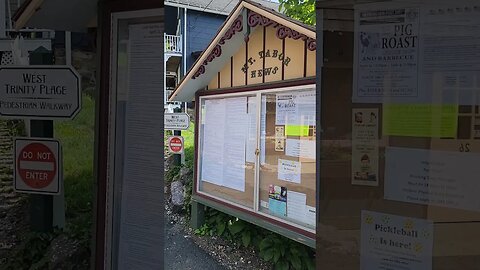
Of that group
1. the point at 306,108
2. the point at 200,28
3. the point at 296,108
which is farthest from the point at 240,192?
the point at 200,28

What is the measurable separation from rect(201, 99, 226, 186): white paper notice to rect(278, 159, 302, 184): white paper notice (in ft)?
3.58

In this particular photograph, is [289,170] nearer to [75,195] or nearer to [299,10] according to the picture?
[299,10]

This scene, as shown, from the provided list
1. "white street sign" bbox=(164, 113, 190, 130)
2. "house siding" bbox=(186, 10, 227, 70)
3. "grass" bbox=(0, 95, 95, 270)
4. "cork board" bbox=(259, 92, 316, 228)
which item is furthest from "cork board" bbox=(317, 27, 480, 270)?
"white street sign" bbox=(164, 113, 190, 130)

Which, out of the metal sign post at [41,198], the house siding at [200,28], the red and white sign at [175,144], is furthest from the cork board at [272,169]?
the metal sign post at [41,198]

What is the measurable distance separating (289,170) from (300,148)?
29 centimetres

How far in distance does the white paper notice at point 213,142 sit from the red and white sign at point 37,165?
2.89 m

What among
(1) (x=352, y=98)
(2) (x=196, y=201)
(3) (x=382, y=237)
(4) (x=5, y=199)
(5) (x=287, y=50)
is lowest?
(2) (x=196, y=201)

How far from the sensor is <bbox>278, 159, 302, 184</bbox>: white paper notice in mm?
4283

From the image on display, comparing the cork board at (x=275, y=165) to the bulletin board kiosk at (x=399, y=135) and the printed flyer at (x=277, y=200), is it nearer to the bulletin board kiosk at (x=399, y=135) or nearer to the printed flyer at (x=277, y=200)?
the printed flyer at (x=277, y=200)

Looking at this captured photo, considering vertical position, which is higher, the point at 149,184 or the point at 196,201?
the point at 149,184

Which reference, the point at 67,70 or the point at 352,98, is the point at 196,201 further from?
the point at 352,98

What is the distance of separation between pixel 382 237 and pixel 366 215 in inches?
3.6

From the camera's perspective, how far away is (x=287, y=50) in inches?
166

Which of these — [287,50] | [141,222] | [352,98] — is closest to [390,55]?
[352,98]
